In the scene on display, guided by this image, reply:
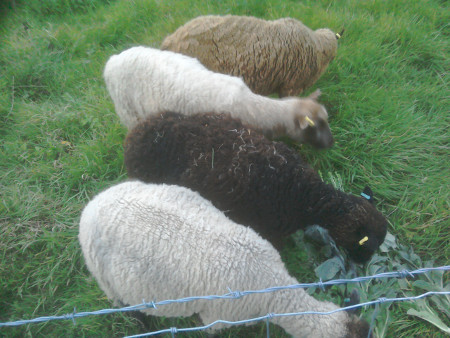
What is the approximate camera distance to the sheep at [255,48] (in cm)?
385

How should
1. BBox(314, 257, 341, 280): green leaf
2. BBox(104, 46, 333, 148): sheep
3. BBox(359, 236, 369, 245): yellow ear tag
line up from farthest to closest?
BBox(104, 46, 333, 148): sheep, BBox(314, 257, 341, 280): green leaf, BBox(359, 236, 369, 245): yellow ear tag

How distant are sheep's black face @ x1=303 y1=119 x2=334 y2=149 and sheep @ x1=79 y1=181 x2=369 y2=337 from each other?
5.50 feet

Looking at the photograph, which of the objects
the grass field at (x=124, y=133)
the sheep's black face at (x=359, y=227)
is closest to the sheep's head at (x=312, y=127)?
the grass field at (x=124, y=133)

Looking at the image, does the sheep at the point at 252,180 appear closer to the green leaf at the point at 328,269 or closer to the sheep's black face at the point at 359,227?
the sheep's black face at the point at 359,227

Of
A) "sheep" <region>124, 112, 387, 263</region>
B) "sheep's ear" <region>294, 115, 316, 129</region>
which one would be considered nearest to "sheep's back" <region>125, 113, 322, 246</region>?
"sheep" <region>124, 112, 387, 263</region>

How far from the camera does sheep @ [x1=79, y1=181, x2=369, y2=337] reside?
87.8 inches

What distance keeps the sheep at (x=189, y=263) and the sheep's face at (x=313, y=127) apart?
5.43 ft

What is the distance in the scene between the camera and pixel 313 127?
143 inches

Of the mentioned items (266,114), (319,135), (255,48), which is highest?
(255,48)

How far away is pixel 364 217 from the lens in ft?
9.29

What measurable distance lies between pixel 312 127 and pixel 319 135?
0.14 metres

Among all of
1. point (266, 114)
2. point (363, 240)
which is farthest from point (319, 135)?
point (363, 240)

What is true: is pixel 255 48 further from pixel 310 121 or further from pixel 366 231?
pixel 366 231

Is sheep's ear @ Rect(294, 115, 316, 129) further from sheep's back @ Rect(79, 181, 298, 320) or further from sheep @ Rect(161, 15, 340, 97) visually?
sheep's back @ Rect(79, 181, 298, 320)
